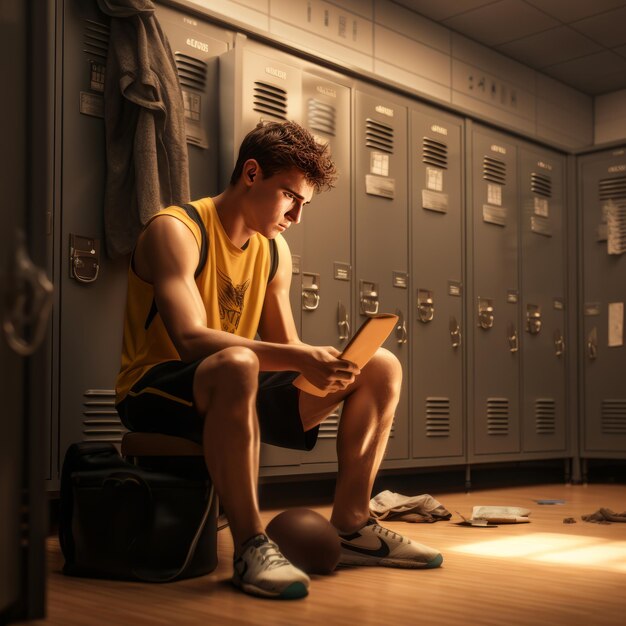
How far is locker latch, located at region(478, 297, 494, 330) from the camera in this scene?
5.07 metres

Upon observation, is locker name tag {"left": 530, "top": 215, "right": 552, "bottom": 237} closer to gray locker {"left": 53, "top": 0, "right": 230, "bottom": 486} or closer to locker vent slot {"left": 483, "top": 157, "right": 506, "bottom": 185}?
locker vent slot {"left": 483, "top": 157, "right": 506, "bottom": 185}

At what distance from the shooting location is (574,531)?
3328mm

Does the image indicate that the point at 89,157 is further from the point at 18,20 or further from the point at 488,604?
the point at 488,604

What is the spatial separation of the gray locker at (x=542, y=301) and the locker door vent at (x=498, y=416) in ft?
0.62

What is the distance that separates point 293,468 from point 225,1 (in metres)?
2.38

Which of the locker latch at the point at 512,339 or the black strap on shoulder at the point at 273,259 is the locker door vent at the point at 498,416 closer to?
the locker latch at the point at 512,339

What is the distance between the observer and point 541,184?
563 centimetres

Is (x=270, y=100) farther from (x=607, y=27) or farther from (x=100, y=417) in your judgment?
(x=607, y=27)

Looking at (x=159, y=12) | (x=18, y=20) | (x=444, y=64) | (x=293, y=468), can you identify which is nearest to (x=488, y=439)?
(x=293, y=468)

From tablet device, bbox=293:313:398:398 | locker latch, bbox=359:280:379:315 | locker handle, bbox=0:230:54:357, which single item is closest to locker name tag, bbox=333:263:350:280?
locker latch, bbox=359:280:379:315

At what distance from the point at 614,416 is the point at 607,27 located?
8.06 feet

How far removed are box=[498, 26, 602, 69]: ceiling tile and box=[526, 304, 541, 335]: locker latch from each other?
1851 mm

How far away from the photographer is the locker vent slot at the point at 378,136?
4449 millimetres

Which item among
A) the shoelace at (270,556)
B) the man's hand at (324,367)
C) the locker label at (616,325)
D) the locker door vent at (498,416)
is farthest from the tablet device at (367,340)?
the locker label at (616,325)
